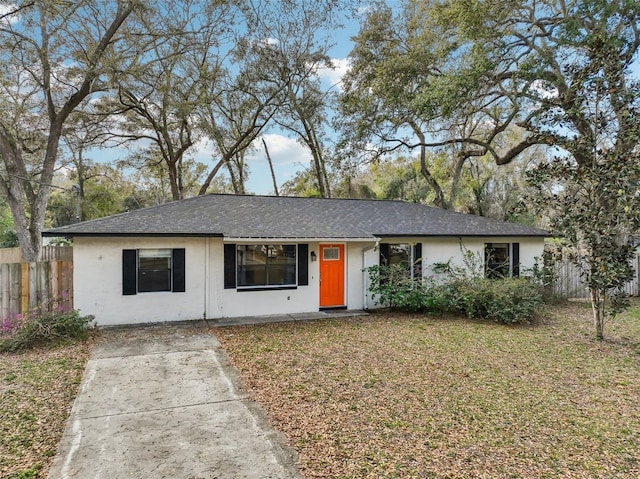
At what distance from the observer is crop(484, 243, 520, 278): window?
12461mm

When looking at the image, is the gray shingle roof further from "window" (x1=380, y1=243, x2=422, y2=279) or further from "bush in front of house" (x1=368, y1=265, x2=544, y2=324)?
"bush in front of house" (x1=368, y1=265, x2=544, y2=324)

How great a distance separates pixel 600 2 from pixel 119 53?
14058mm

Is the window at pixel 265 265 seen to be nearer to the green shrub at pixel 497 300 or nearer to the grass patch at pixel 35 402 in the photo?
the grass patch at pixel 35 402

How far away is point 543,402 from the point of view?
4.93 meters

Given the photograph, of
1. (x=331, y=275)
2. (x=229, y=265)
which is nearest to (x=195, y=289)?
(x=229, y=265)

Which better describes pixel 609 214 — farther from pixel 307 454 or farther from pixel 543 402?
pixel 307 454

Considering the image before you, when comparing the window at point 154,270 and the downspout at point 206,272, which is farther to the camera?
the downspout at point 206,272

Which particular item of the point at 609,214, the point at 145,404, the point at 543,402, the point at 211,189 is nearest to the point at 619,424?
the point at 543,402

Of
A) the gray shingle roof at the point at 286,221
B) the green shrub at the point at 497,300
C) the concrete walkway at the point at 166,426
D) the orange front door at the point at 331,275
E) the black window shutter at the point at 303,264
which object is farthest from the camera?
the orange front door at the point at 331,275

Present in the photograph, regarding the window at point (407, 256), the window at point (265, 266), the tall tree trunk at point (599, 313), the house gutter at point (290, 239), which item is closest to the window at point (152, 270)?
the window at point (265, 266)

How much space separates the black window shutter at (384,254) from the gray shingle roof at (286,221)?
0.51 meters

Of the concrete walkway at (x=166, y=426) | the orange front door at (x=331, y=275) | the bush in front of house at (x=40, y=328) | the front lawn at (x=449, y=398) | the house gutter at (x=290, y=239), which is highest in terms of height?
the house gutter at (x=290, y=239)

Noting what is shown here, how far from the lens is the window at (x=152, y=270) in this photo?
8906mm

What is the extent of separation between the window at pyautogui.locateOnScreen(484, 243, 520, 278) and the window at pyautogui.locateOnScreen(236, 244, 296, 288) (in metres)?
6.54
